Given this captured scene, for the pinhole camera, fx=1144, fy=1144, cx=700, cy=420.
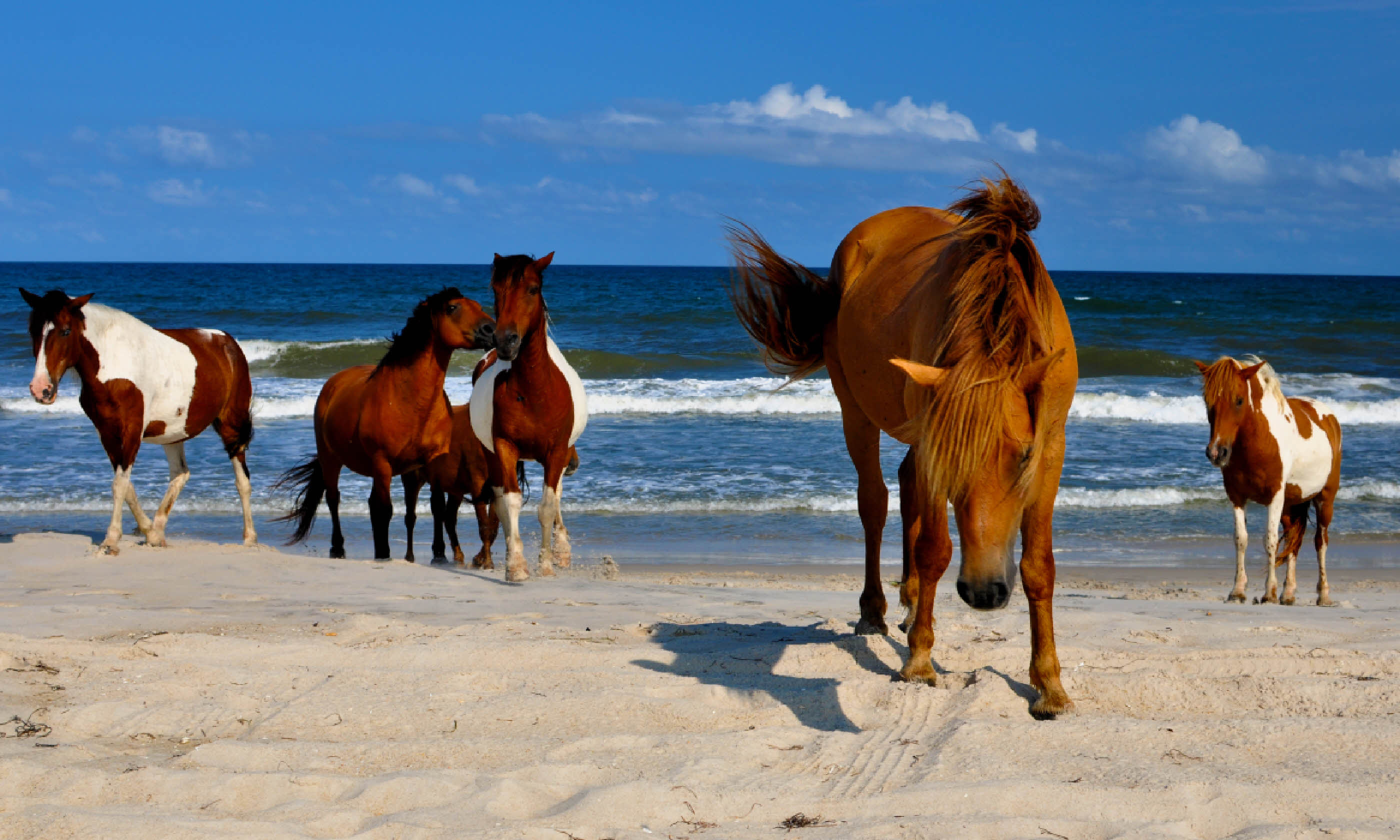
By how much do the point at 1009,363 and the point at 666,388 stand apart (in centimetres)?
1735

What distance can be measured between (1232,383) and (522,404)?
4516mm

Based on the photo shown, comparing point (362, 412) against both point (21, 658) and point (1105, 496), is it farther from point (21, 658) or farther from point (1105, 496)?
point (1105, 496)

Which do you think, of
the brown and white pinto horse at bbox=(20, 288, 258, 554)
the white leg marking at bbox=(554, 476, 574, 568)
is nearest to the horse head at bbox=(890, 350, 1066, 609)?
the white leg marking at bbox=(554, 476, 574, 568)

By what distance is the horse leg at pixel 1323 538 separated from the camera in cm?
710

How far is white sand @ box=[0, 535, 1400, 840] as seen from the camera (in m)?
2.71

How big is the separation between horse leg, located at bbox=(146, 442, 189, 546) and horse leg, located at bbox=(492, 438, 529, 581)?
2.30 meters

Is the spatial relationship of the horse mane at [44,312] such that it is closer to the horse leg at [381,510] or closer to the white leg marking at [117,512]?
the white leg marking at [117,512]

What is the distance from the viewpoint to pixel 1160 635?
16.0 feet

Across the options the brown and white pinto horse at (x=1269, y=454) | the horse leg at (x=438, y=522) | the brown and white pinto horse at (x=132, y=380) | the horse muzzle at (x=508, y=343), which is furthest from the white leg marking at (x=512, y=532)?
the brown and white pinto horse at (x=1269, y=454)

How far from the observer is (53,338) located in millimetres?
6980

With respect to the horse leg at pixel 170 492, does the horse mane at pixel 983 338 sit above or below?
above

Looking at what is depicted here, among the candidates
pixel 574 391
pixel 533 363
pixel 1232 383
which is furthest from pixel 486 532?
pixel 1232 383

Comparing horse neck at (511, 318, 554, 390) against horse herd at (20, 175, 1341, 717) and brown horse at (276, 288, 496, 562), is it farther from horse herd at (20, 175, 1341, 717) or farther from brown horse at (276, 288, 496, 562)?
brown horse at (276, 288, 496, 562)

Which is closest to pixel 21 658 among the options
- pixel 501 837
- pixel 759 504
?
pixel 501 837
